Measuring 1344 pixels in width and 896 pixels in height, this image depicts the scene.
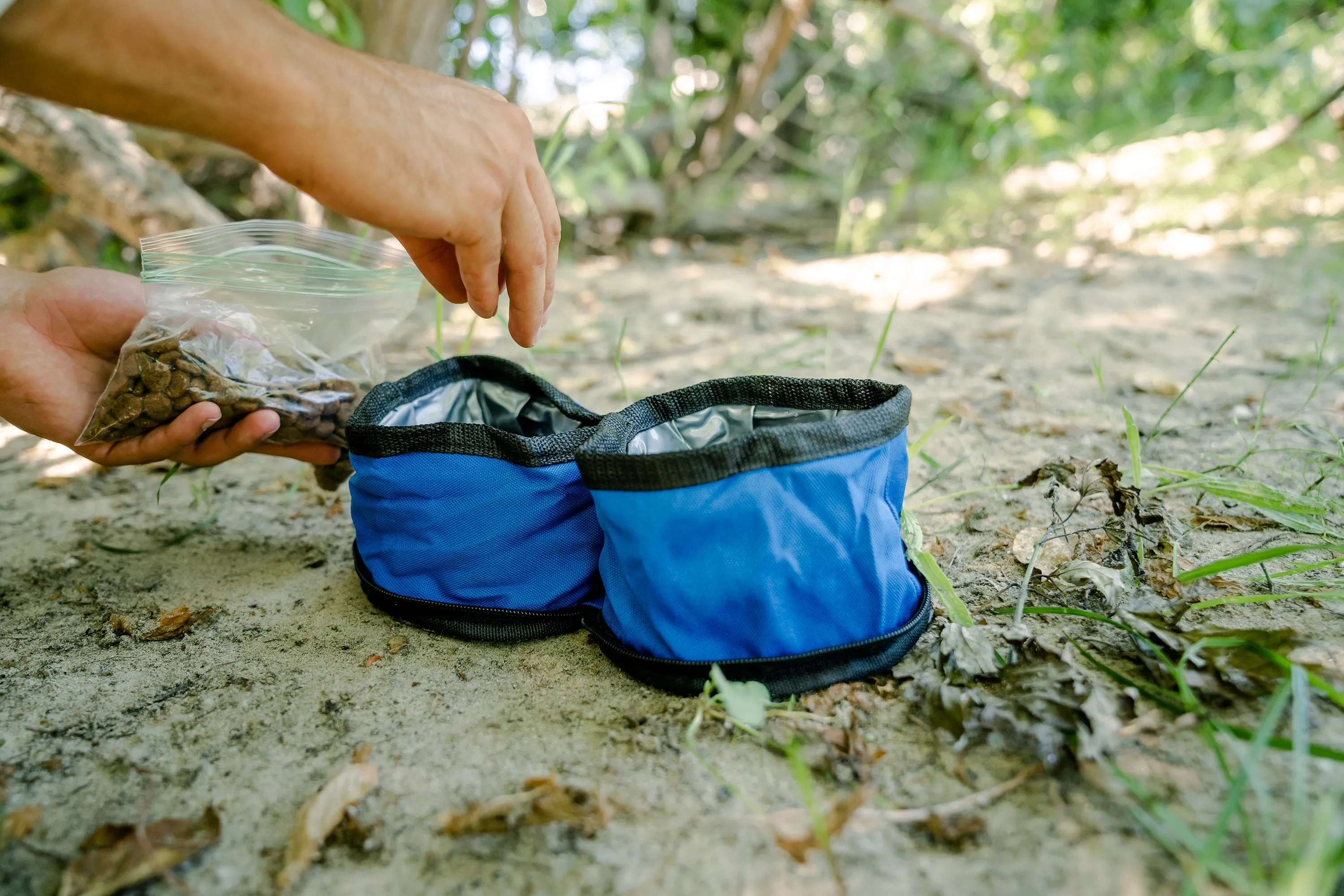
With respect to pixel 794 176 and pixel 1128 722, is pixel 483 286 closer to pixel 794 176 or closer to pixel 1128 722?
pixel 1128 722

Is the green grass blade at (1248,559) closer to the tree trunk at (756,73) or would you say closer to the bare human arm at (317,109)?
the bare human arm at (317,109)

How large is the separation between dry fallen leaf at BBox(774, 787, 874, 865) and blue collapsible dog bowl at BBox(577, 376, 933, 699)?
0.18 meters

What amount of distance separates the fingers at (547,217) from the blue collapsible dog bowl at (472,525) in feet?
0.76

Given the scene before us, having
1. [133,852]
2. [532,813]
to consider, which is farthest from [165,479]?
[532,813]

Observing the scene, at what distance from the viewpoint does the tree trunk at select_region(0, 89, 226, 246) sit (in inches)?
81.9

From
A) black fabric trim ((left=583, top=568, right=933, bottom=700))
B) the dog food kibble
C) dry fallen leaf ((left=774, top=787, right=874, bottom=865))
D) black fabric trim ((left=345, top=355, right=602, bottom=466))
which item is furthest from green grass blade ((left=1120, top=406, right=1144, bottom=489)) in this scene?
the dog food kibble

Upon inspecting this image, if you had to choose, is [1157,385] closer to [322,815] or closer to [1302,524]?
[1302,524]

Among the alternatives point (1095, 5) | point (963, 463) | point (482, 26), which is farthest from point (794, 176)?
point (963, 463)

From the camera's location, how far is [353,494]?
118 cm

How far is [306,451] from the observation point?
1.38 metres

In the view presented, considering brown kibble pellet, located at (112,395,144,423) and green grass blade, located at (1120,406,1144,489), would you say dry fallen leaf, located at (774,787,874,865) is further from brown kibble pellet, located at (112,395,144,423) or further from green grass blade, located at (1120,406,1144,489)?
brown kibble pellet, located at (112,395,144,423)

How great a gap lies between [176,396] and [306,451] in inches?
9.0

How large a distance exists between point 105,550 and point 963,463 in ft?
5.33

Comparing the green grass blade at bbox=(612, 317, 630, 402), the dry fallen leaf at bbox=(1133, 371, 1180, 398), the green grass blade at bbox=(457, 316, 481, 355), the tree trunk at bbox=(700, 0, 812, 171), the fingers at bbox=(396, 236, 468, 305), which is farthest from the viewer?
the tree trunk at bbox=(700, 0, 812, 171)
